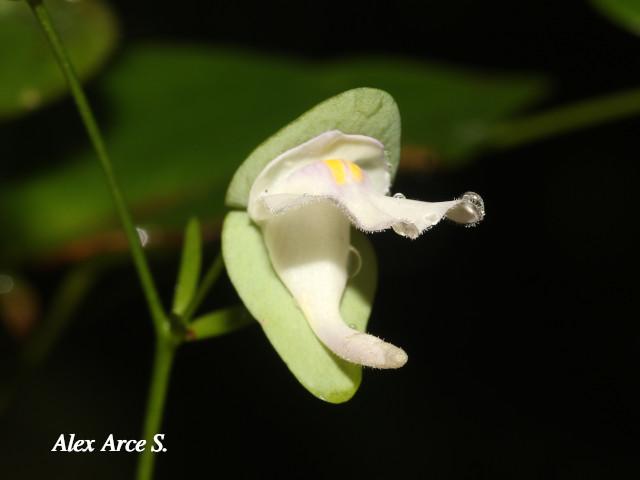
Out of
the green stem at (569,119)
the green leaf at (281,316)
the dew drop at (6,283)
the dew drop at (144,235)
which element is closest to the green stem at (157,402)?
the green leaf at (281,316)

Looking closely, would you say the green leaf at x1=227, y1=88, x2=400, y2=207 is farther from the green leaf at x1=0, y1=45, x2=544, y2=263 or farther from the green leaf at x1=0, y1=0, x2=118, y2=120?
the green leaf at x1=0, y1=0, x2=118, y2=120

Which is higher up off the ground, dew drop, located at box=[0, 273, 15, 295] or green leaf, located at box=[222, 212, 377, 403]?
dew drop, located at box=[0, 273, 15, 295]

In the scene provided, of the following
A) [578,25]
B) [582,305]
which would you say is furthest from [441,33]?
[582,305]

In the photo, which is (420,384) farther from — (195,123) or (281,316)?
(281,316)

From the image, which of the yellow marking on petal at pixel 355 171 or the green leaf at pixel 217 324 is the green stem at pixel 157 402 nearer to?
the green leaf at pixel 217 324

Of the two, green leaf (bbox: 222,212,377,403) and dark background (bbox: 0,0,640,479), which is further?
dark background (bbox: 0,0,640,479)

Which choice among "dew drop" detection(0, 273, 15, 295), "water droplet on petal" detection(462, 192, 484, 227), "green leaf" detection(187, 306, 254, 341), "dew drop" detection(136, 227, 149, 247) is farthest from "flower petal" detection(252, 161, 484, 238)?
"dew drop" detection(0, 273, 15, 295)

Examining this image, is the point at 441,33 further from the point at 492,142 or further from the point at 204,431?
the point at 204,431
